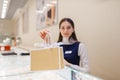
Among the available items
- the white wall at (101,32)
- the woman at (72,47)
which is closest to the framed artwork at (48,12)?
the white wall at (101,32)

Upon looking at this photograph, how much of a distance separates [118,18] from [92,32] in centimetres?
47

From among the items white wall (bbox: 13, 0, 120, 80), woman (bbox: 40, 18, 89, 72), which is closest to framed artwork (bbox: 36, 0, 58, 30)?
white wall (bbox: 13, 0, 120, 80)

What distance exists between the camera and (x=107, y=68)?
171cm

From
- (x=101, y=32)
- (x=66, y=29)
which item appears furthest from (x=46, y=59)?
(x=101, y=32)

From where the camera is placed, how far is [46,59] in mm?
908

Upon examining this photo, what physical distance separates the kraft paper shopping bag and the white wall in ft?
2.82

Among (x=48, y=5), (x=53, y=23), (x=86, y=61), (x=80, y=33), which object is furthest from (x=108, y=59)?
(x=48, y=5)

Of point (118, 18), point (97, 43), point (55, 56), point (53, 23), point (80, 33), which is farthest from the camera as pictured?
point (53, 23)

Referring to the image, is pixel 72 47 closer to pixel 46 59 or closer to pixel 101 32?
pixel 101 32

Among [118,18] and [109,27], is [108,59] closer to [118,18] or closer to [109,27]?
[109,27]

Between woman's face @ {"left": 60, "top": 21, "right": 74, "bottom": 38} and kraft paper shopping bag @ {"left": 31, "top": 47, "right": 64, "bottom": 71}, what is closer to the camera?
kraft paper shopping bag @ {"left": 31, "top": 47, "right": 64, "bottom": 71}

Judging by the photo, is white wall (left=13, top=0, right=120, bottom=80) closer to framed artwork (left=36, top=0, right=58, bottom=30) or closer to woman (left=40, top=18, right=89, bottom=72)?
woman (left=40, top=18, right=89, bottom=72)

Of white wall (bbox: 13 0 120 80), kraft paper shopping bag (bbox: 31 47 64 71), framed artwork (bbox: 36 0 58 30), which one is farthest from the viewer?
framed artwork (bbox: 36 0 58 30)

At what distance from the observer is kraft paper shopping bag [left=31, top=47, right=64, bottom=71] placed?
0.90 m
